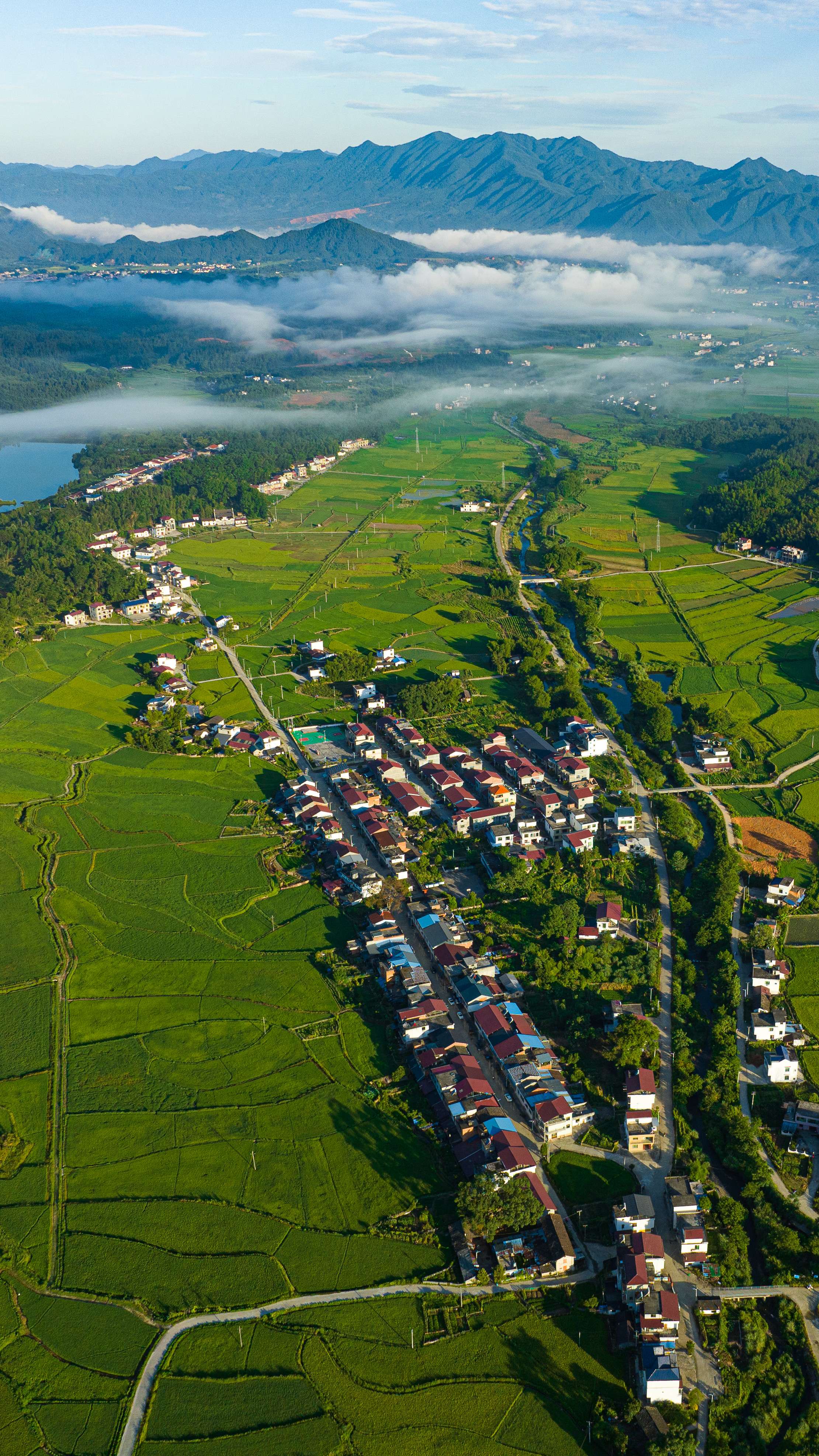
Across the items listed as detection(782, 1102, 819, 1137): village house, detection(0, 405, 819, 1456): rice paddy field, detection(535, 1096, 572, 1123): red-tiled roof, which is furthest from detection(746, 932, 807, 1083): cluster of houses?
detection(535, 1096, 572, 1123): red-tiled roof

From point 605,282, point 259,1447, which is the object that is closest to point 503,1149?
point 259,1447

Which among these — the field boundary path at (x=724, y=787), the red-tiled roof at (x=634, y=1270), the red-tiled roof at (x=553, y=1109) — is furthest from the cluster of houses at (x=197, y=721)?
the red-tiled roof at (x=634, y=1270)

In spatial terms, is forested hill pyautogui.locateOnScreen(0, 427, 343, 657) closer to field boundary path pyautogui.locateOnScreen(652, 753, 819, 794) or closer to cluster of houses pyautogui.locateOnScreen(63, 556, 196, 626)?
cluster of houses pyautogui.locateOnScreen(63, 556, 196, 626)

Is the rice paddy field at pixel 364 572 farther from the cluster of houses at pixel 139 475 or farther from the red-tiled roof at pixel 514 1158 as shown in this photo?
the red-tiled roof at pixel 514 1158

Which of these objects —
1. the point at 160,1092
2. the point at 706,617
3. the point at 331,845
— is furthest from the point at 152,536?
the point at 160,1092

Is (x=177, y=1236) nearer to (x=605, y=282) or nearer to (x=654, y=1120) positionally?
(x=654, y=1120)
